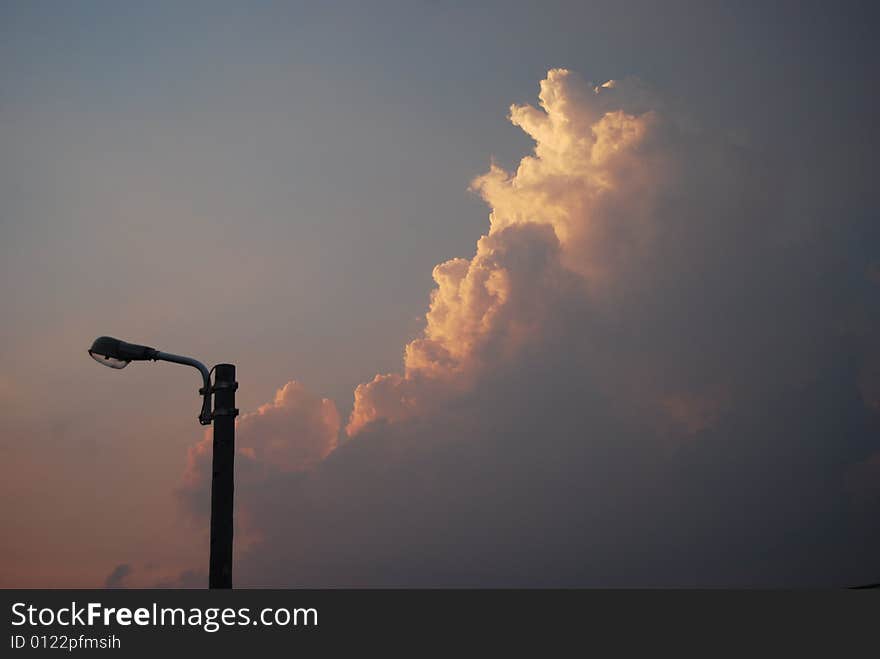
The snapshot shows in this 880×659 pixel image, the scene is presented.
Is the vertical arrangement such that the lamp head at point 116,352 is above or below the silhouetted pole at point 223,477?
above

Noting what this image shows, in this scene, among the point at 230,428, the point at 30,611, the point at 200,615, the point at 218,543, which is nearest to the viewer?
the point at 218,543

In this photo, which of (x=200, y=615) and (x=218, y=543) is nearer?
(x=218, y=543)

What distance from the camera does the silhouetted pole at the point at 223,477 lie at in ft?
31.0

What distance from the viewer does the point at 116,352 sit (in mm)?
10516

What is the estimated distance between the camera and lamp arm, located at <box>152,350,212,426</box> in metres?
10.6

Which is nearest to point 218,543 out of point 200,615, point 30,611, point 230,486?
point 230,486

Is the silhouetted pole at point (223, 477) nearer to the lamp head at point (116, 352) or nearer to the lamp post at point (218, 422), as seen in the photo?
the lamp post at point (218, 422)

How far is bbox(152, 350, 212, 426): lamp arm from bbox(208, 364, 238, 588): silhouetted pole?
32cm

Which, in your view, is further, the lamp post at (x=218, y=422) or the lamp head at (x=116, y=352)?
the lamp head at (x=116, y=352)

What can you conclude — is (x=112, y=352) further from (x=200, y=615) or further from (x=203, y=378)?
(x=200, y=615)

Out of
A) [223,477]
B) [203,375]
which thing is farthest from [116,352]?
[223,477]

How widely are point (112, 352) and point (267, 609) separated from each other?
9.50 m

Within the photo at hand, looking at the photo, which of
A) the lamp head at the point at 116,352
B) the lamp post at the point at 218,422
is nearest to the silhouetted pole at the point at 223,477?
the lamp post at the point at 218,422

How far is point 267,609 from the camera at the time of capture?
17.2 m
